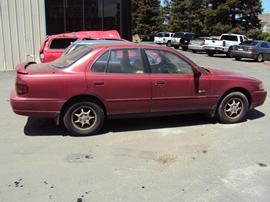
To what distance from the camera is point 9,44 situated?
1277 cm

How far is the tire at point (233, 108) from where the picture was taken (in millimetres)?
5383

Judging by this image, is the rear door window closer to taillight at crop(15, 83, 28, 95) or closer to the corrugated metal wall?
taillight at crop(15, 83, 28, 95)

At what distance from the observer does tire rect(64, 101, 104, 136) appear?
15.1 feet

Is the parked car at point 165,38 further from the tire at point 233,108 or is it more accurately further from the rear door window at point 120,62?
the rear door window at point 120,62

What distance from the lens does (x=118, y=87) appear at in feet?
15.3

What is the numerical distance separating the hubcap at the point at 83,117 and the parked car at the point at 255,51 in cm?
1628

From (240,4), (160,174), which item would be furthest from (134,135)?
(240,4)

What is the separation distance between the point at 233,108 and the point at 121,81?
8.01ft

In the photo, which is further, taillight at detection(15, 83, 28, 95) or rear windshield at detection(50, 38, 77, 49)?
rear windshield at detection(50, 38, 77, 49)

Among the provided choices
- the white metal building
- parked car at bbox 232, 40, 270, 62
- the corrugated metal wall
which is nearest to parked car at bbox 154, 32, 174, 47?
parked car at bbox 232, 40, 270, 62

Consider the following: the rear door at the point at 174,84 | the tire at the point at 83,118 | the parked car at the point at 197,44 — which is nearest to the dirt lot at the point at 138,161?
the tire at the point at 83,118

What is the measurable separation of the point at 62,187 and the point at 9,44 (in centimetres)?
1146

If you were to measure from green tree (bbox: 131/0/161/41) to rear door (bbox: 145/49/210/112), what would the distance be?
149ft

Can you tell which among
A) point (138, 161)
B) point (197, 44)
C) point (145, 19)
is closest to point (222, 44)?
point (197, 44)
